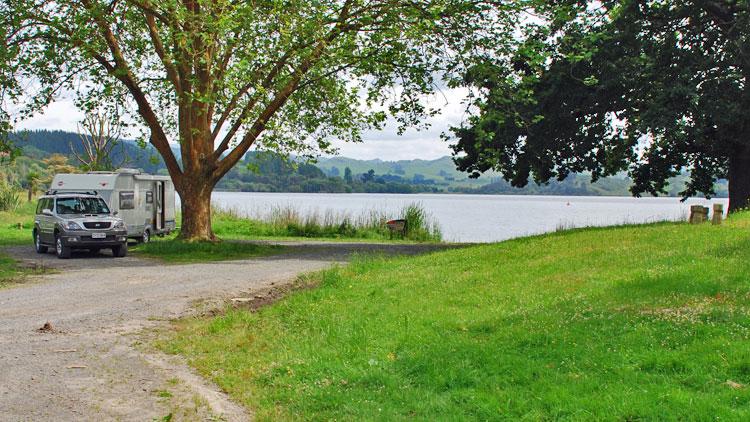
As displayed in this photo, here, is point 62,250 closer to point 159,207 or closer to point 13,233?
point 159,207

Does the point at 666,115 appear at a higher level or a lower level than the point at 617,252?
higher

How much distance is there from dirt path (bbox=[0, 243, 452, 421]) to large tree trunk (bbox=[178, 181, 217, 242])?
651 centimetres

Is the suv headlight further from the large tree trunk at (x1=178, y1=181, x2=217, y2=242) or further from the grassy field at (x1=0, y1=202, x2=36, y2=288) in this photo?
the large tree trunk at (x1=178, y1=181, x2=217, y2=242)

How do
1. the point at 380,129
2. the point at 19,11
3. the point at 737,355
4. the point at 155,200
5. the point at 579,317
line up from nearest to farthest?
the point at 737,355 < the point at 579,317 < the point at 19,11 < the point at 380,129 < the point at 155,200

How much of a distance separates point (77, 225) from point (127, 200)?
16.5 ft

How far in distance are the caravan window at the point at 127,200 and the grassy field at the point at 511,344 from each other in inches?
617

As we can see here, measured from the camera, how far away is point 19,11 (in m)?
22.6

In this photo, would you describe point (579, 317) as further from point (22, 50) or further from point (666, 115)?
A: point (22, 50)

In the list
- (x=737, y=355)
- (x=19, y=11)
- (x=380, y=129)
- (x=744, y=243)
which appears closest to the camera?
(x=737, y=355)

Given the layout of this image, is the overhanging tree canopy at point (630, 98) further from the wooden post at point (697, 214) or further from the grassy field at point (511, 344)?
the grassy field at point (511, 344)

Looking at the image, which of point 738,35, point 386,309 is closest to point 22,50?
point 386,309

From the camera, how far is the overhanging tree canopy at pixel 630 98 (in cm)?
2283

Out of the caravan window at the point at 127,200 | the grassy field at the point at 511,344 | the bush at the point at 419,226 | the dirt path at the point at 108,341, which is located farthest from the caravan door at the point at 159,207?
the grassy field at the point at 511,344

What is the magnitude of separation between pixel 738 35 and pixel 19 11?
76.2 ft
